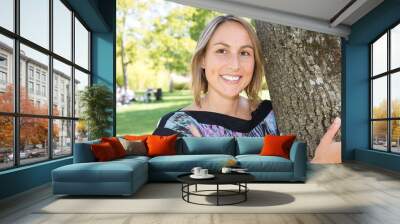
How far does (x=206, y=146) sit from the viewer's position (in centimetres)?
700

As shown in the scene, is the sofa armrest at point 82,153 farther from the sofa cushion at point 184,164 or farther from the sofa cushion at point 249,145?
the sofa cushion at point 249,145

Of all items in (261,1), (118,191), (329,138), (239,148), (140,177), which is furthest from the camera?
(329,138)

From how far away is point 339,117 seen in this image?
8.92 meters

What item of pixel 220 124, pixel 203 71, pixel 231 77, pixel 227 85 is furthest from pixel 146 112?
pixel 231 77

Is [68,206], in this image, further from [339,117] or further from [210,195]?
[339,117]

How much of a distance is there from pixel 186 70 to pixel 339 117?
141 inches

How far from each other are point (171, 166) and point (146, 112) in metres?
3.89

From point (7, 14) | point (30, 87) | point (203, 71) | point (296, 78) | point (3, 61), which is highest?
point (7, 14)

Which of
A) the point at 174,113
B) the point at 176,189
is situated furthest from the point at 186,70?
the point at 176,189

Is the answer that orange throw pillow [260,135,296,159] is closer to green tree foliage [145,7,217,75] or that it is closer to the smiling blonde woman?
the smiling blonde woman

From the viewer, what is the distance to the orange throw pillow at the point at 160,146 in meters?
6.79

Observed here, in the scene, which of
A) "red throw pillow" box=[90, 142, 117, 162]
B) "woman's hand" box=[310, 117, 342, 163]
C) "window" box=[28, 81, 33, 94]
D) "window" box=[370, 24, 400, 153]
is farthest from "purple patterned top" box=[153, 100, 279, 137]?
"window" box=[28, 81, 33, 94]

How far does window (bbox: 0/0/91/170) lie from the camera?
16.7 ft

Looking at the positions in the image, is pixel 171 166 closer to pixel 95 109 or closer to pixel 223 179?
pixel 223 179
